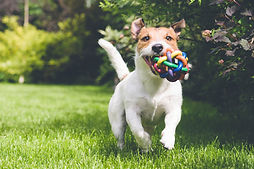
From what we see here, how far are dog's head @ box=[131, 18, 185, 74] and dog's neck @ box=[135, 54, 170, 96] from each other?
10 cm

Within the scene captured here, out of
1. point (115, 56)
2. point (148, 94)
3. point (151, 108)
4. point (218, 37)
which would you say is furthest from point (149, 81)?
point (115, 56)

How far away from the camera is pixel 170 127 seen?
248 cm

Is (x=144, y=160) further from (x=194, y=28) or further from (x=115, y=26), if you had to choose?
(x=115, y=26)

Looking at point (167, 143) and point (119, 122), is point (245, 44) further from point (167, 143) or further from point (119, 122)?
point (119, 122)

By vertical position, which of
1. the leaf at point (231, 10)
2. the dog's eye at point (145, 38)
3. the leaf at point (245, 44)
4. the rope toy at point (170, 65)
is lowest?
the rope toy at point (170, 65)

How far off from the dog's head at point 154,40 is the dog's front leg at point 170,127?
47 cm

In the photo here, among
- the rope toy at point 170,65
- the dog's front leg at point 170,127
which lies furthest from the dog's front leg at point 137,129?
the rope toy at point 170,65

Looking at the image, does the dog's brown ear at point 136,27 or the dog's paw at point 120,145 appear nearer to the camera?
the dog's brown ear at point 136,27

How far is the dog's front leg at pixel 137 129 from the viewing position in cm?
255

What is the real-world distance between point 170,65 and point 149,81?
0.39 metres

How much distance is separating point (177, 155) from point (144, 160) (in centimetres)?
30

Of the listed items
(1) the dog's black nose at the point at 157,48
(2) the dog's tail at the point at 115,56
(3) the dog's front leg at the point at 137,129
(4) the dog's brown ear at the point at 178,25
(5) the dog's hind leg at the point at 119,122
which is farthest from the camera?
(2) the dog's tail at the point at 115,56

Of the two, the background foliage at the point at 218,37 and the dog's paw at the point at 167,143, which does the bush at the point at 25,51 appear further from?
the dog's paw at the point at 167,143

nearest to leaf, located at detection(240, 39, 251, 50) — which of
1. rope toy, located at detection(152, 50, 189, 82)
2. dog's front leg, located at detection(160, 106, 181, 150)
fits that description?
rope toy, located at detection(152, 50, 189, 82)
